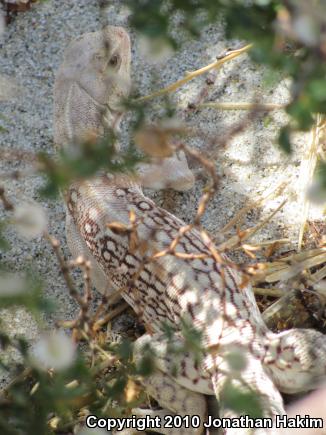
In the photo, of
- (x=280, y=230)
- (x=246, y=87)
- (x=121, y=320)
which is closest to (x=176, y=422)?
(x=121, y=320)

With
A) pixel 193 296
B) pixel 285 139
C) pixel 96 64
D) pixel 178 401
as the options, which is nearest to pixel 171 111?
pixel 285 139

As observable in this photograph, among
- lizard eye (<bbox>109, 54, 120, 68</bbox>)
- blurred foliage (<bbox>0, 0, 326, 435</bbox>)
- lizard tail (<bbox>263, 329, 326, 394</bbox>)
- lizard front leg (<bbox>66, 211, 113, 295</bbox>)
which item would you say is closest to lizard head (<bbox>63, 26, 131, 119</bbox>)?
lizard eye (<bbox>109, 54, 120, 68</bbox>)

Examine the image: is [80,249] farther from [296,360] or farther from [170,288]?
[296,360]

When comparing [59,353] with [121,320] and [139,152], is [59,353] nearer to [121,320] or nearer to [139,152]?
[121,320]

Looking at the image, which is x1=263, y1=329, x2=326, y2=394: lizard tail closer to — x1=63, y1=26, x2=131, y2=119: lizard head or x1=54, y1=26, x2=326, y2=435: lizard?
x1=54, y1=26, x2=326, y2=435: lizard

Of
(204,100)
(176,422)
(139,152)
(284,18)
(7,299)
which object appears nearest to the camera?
(284,18)

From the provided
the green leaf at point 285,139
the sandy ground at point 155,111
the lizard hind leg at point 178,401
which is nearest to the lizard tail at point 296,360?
the lizard hind leg at point 178,401
